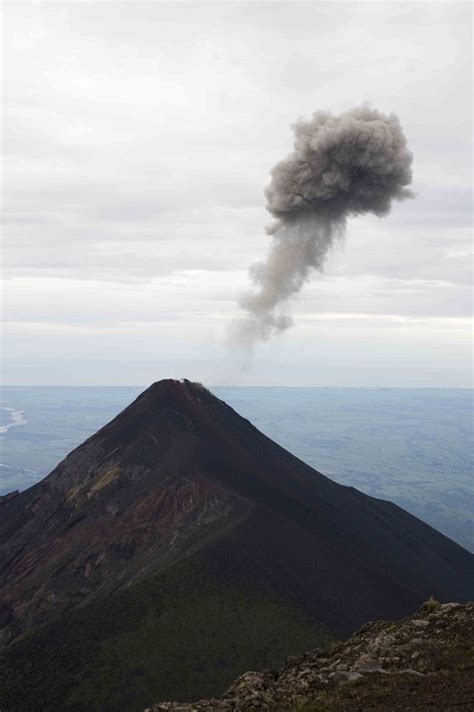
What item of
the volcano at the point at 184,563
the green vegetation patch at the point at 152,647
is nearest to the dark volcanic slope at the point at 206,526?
the volcano at the point at 184,563

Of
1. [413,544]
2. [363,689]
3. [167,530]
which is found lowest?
[413,544]

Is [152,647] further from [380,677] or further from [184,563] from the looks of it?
[380,677]

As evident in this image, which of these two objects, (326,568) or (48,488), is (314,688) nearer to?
(326,568)

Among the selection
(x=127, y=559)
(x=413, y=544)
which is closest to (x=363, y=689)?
(x=127, y=559)

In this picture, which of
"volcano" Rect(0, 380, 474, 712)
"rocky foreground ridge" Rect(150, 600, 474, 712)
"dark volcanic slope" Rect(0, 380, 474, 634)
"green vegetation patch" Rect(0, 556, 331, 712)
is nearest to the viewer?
"rocky foreground ridge" Rect(150, 600, 474, 712)

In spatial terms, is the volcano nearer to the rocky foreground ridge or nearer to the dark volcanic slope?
the dark volcanic slope

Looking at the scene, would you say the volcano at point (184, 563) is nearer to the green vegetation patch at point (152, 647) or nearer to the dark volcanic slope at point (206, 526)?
the green vegetation patch at point (152, 647)

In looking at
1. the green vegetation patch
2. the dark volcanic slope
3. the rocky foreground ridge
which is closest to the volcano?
the green vegetation patch
